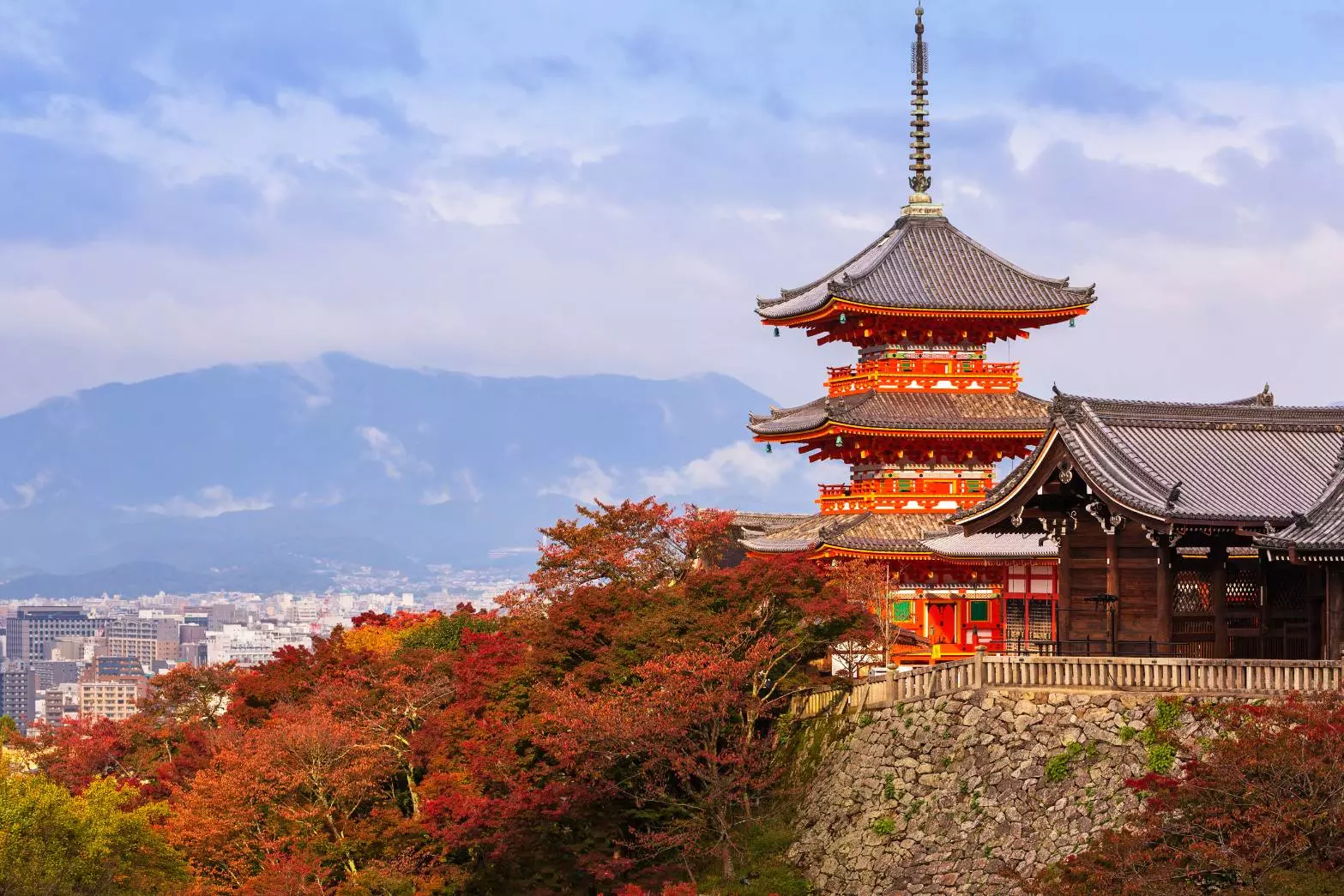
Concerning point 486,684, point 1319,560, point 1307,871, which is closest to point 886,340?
point 486,684

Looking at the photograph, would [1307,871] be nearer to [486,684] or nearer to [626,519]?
[486,684]

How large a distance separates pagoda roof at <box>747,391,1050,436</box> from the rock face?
13.9m

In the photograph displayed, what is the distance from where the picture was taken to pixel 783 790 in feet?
119

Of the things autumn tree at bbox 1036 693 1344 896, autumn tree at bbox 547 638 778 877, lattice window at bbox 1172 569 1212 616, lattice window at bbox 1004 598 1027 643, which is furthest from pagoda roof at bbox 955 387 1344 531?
lattice window at bbox 1004 598 1027 643

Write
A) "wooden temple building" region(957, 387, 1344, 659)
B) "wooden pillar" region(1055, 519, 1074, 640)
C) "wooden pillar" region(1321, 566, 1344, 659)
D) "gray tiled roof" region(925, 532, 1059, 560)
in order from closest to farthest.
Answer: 1. "wooden pillar" region(1321, 566, 1344, 659)
2. "wooden temple building" region(957, 387, 1344, 659)
3. "wooden pillar" region(1055, 519, 1074, 640)
4. "gray tiled roof" region(925, 532, 1059, 560)

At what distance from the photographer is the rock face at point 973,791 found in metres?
29.0

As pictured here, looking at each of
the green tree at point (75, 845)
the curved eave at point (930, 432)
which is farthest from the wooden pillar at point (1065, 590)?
the green tree at point (75, 845)

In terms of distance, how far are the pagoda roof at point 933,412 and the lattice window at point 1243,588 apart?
14.6m

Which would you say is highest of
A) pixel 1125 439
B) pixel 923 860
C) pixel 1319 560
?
pixel 1125 439

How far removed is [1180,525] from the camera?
31234mm

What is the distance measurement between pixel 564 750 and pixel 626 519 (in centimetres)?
1100

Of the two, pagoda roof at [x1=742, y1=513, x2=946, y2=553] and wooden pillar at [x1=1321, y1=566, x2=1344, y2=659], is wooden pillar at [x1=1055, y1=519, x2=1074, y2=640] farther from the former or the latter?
pagoda roof at [x1=742, y1=513, x2=946, y2=553]

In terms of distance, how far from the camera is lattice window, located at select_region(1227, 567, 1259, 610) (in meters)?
32.6

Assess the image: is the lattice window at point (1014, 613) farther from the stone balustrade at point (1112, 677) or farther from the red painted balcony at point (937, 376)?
the stone balustrade at point (1112, 677)
